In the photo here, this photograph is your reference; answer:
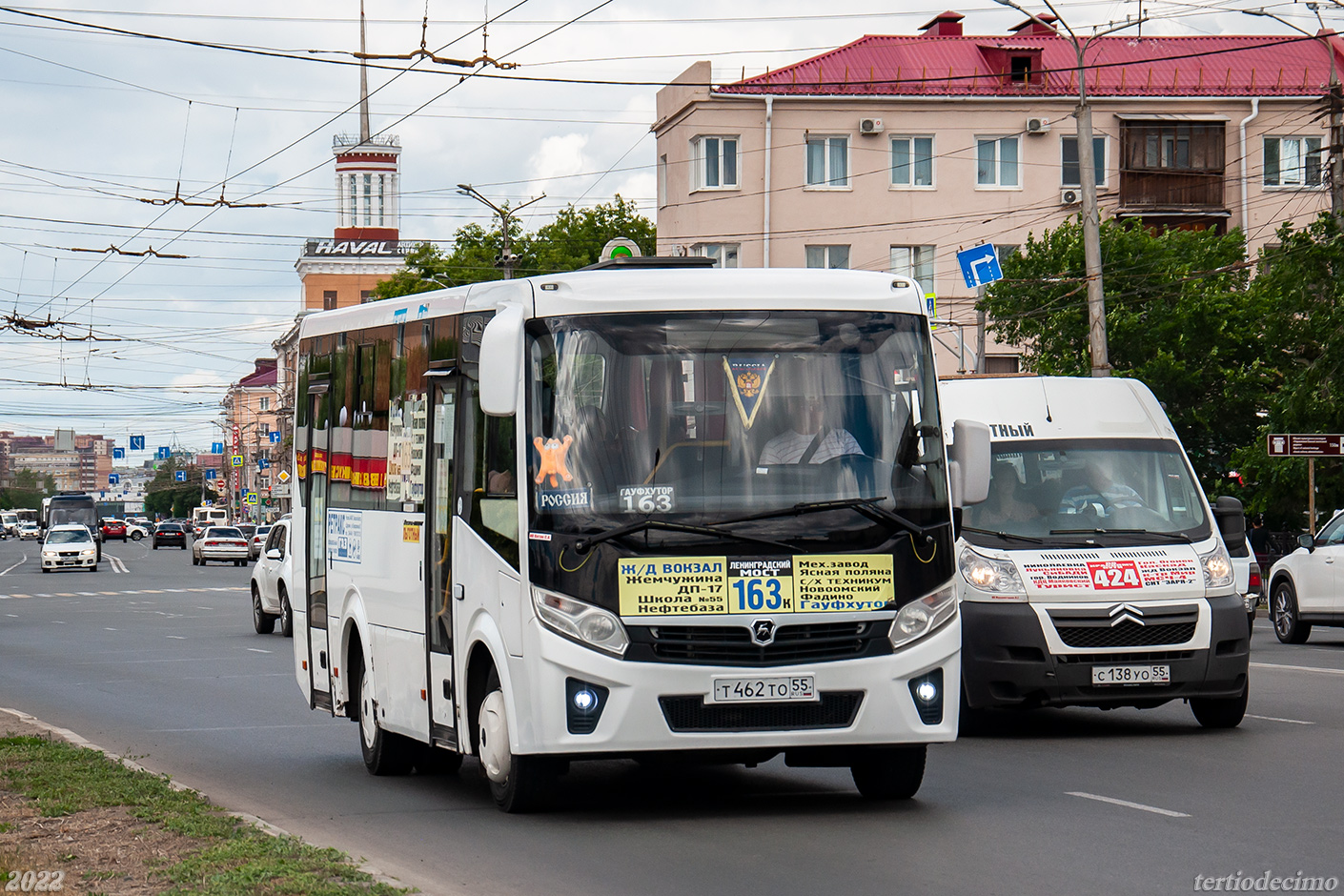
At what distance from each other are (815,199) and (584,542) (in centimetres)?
4984

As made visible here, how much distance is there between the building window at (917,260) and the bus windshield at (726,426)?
163ft

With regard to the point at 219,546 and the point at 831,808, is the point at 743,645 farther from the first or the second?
the point at 219,546

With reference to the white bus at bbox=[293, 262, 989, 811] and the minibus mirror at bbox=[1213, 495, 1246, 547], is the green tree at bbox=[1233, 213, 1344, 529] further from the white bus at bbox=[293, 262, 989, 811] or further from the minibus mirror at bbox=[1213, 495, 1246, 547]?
→ the white bus at bbox=[293, 262, 989, 811]

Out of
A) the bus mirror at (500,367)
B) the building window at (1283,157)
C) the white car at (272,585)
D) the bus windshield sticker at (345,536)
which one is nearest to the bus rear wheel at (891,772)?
the bus mirror at (500,367)

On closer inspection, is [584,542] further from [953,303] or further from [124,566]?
[124,566]

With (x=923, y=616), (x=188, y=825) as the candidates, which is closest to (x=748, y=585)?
(x=923, y=616)

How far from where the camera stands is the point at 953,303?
59000mm

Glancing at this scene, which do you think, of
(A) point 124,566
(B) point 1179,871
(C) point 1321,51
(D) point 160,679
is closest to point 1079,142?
(D) point 160,679

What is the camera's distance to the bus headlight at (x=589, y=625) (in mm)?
9094

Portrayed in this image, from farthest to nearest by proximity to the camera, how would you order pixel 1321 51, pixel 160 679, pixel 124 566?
pixel 124 566
pixel 1321 51
pixel 160 679

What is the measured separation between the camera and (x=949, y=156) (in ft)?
194

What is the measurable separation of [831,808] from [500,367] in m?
2.72

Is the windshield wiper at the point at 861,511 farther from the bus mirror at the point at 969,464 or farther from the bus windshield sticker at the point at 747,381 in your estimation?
the bus mirror at the point at 969,464

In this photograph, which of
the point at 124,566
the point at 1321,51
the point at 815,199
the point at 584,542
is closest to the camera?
the point at 584,542
